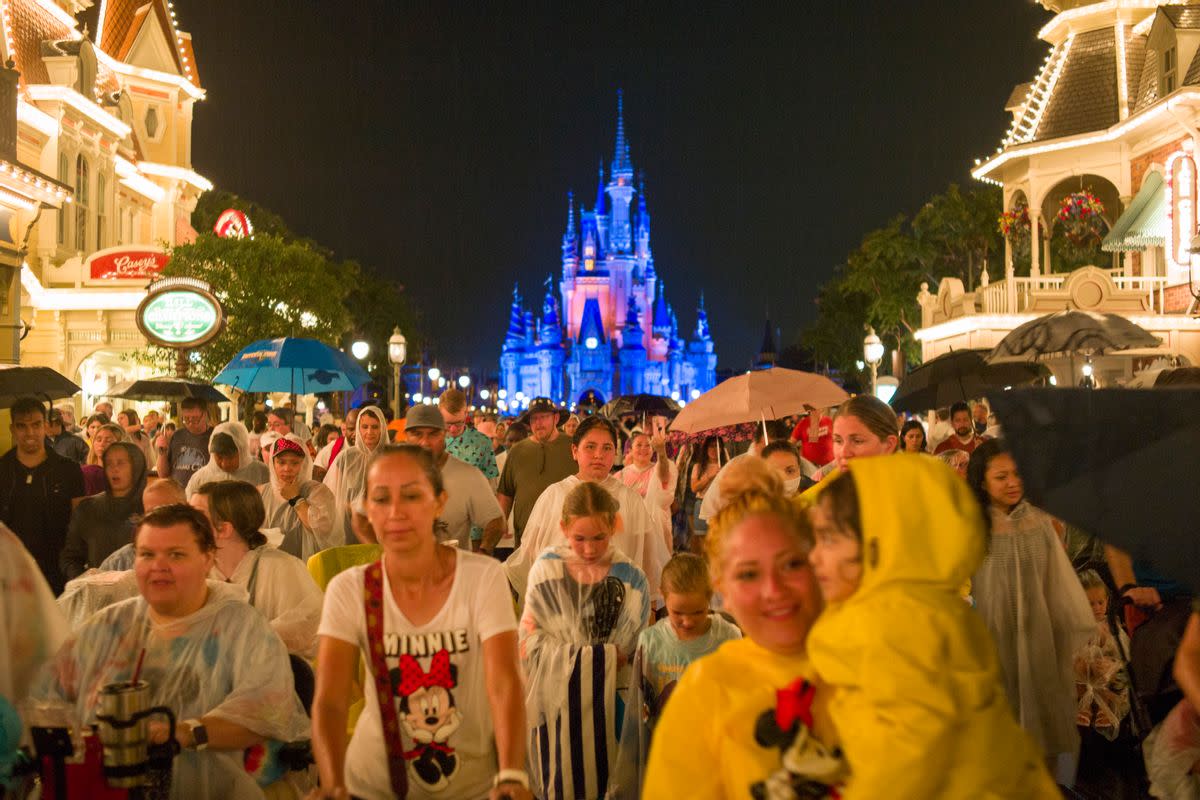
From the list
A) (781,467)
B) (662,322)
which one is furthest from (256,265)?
(662,322)

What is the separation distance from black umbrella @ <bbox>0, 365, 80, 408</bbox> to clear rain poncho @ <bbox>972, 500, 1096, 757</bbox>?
361 inches

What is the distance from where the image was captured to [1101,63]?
103 ft

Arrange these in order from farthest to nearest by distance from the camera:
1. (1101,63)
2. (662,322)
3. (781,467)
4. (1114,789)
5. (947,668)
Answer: (662,322) < (1101,63) < (781,467) < (1114,789) < (947,668)

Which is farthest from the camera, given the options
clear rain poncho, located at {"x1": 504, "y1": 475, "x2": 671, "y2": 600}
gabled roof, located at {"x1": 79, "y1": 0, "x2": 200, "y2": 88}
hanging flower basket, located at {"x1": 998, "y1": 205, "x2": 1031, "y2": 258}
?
gabled roof, located at {"x1": 79, "y1": 0, "x2": 200, "y2": 88}

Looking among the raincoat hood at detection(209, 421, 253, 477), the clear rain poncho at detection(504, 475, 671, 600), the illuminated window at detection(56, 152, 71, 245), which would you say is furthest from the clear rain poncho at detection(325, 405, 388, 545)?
the illuminated window at detection(56, 152, 71, 245)

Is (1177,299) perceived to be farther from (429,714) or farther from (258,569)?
(429,714)

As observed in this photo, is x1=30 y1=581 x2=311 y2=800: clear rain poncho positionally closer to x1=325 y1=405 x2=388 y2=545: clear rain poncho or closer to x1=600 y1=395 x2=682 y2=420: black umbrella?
x1=325 y1=405 x2=388 y2=545: clear rain poncho

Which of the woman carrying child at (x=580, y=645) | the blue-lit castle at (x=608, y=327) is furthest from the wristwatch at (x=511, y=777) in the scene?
the blue-lit castle at (x=608, y=327)

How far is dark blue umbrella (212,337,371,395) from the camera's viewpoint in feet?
41.2

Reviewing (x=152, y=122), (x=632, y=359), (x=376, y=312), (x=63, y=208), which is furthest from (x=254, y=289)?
(x=632, y=359)

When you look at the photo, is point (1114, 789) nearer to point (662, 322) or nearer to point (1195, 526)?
point (1195, 526)

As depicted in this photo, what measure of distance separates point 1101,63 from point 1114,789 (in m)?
29.5

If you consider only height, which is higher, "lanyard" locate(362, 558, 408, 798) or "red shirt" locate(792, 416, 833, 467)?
"red shirt" locate(792, 416, 833, 467)

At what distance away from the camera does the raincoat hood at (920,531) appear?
2.38 m
